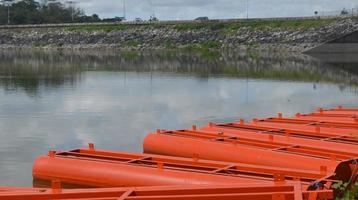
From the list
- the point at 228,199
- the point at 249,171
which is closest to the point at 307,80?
the point at 249,171

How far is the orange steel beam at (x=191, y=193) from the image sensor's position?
8.41 m

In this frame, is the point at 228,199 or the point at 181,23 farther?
the point at 181,23

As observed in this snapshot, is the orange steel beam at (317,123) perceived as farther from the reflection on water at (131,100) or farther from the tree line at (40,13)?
the tree line at (40,13)

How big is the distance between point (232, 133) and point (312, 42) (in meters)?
71.7

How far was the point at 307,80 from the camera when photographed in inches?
1735

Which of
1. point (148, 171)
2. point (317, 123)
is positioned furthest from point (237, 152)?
point (317, 123)

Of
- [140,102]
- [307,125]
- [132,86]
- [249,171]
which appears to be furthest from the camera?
[132,86]

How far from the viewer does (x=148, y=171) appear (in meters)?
11.7

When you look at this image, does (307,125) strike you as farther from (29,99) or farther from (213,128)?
(29,99)

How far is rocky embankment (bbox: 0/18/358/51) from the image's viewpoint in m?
87.8

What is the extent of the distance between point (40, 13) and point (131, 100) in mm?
139972

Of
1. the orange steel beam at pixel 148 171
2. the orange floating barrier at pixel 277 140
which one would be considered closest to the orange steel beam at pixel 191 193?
the orange steel beam at pixel 148 171

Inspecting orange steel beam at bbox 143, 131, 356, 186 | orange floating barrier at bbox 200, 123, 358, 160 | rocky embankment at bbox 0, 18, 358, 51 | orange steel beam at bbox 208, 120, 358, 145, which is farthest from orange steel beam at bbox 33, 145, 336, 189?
rocky embankment at bbox 0, 18, 358, 51

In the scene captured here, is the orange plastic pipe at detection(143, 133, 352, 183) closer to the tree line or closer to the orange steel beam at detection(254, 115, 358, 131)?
the orange steel beam at detection(254, 115, 358, 131)
